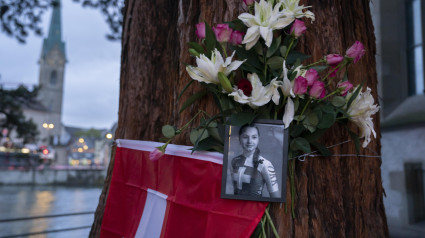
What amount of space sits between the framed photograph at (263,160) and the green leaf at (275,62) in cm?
23

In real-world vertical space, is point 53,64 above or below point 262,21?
above

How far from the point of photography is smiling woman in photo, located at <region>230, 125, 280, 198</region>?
1.50 metres

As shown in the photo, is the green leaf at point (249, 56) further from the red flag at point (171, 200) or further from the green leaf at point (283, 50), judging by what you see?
the red flag at point (171, 200)

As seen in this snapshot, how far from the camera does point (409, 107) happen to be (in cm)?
811

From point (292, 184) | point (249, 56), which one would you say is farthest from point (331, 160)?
point (249, 56)

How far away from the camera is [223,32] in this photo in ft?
5.03

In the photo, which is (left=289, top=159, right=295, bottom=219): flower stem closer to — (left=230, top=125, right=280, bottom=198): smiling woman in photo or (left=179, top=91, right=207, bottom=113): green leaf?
(left=230, top=125, right=280, bottom=198): smiling woman in photo

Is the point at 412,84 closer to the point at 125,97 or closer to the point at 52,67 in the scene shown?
the point at 125,97

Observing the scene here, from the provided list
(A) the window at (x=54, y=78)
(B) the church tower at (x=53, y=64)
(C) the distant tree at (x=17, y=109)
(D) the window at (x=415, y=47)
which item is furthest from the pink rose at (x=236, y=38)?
(A) the window at (x=54, y=78)

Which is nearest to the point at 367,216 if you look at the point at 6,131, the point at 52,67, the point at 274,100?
the point at 274,100

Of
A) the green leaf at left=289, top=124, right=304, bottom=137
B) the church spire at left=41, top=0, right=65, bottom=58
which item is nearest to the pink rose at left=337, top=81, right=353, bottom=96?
the green leaf at left=289, top=124, right=304, bottom=137

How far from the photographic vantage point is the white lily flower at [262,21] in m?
1.49

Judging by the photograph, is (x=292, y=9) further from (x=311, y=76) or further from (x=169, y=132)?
(x=169, y=132)

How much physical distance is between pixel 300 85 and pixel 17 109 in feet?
55.1
